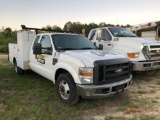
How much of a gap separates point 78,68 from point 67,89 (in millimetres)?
716

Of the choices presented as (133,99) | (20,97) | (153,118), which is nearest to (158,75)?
(133,99)

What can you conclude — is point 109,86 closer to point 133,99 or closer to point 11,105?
point 133,99

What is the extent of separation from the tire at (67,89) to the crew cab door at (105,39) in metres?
3.63

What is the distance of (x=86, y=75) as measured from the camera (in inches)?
172

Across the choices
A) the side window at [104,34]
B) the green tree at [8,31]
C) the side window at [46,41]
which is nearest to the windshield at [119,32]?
the side window at [104,34]

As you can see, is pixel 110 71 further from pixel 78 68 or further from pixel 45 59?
pixel 45 59

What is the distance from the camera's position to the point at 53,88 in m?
6.48

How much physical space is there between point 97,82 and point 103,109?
0.84m

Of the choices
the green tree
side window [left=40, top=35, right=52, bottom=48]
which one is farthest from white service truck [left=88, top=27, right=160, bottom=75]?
the green tree

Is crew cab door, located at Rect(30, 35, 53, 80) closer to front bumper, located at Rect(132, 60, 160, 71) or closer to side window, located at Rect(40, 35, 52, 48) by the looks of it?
side window, located at Rect(40, 35, 52, 48)

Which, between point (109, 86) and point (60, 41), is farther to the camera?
point (60, 41)

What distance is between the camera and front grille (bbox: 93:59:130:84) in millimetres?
4375

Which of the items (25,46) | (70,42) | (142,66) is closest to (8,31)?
(25,46)

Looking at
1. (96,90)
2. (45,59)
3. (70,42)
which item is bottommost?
(96,90)
